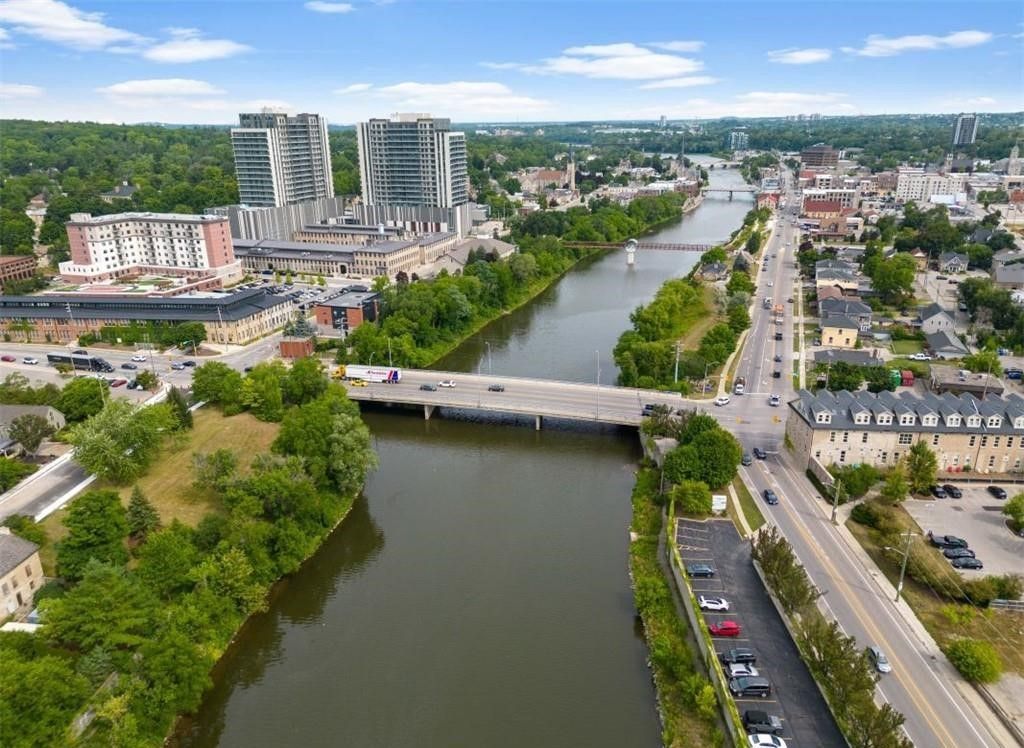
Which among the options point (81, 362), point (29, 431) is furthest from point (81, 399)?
point (81, 362)

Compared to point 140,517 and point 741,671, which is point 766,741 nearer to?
point 741,671

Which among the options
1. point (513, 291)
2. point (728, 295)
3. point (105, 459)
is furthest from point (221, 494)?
point (728, 295)

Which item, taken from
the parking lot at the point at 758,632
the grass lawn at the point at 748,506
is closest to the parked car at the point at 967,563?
the grass lawn at the point at 748,506

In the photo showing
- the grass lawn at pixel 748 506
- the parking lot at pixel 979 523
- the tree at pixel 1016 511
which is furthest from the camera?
the grass lawn at pixel 748 506

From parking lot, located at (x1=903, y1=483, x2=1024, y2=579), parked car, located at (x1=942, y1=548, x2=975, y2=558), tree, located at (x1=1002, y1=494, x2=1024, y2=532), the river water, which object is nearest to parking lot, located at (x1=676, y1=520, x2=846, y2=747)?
the river water

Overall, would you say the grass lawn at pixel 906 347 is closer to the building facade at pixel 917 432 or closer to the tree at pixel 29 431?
the building facade at pixel 917 432

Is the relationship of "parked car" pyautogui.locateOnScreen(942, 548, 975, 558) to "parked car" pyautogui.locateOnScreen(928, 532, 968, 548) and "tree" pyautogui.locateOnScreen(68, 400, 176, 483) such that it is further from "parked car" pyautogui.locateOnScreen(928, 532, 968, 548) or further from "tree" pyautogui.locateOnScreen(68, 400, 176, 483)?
"tree" pyautogui.locateOnScreen(68, 400, 176, 483)

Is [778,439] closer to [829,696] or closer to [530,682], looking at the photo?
[829,696]
